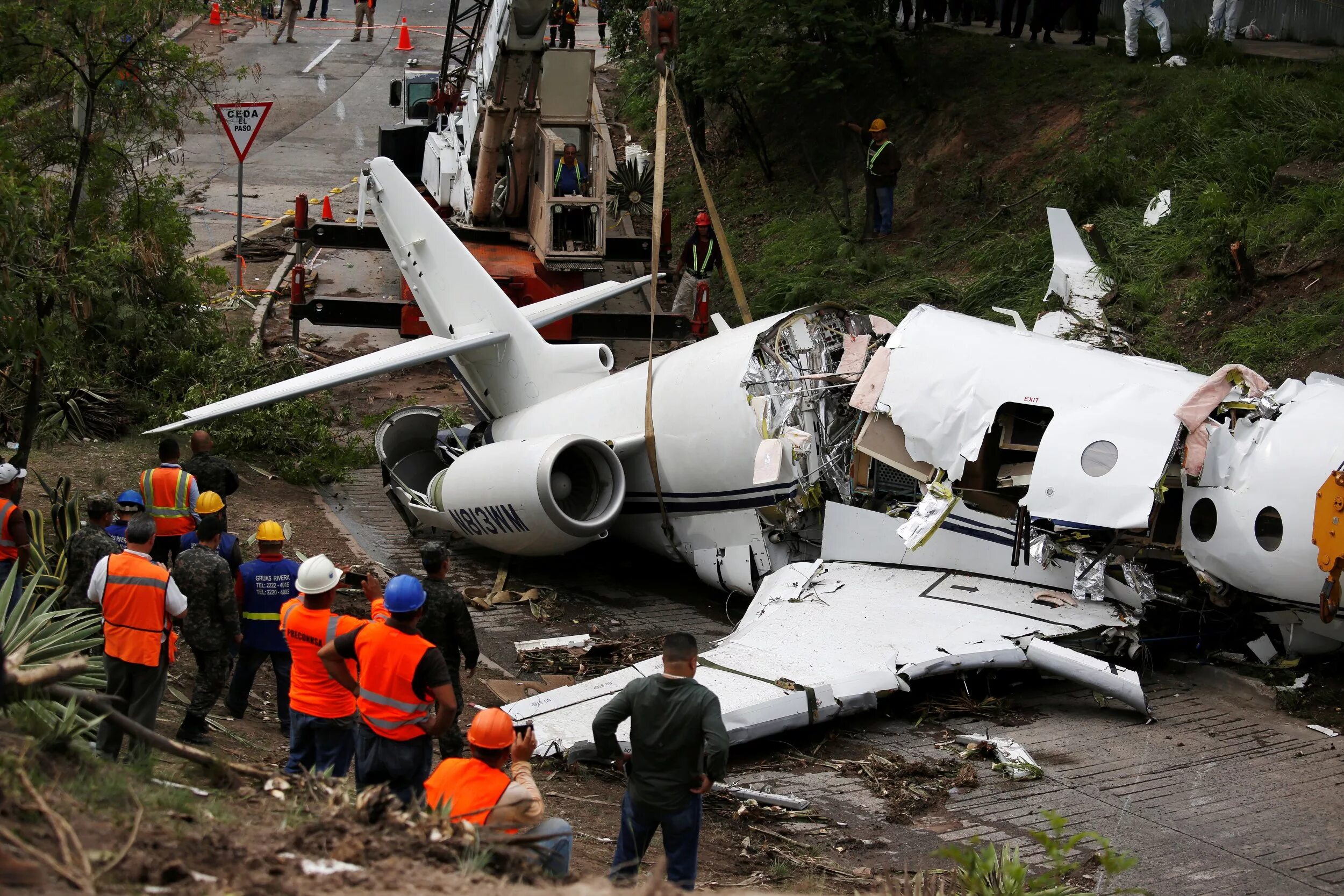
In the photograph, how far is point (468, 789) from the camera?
5.63 metres

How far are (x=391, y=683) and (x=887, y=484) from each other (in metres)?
6.07

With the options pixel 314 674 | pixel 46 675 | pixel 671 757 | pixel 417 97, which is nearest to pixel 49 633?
pixel 314 674

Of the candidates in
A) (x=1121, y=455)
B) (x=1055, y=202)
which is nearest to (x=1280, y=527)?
(x=1121, y=455)

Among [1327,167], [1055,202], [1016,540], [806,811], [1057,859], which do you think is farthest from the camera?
[1055,202]

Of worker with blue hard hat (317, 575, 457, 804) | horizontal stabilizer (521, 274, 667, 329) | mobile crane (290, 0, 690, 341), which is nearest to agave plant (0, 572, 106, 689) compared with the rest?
worker with blue hard hat (317, 575, 457, 804)

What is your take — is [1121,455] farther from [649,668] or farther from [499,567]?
[499,567]

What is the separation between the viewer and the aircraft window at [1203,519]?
988 centimetres

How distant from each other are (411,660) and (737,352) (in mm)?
6079

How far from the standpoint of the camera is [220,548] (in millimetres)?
9539

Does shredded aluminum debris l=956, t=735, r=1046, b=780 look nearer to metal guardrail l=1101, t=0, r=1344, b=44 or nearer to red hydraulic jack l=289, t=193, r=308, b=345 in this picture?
red hydraulic jack l=289, t=193, r=308, b=345

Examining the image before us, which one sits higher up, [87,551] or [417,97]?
[417,97]

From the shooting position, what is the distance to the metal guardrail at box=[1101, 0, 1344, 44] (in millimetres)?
21531

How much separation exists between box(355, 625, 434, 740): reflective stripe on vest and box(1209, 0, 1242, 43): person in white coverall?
63.1 ft

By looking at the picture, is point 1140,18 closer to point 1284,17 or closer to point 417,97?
point 1284,17
